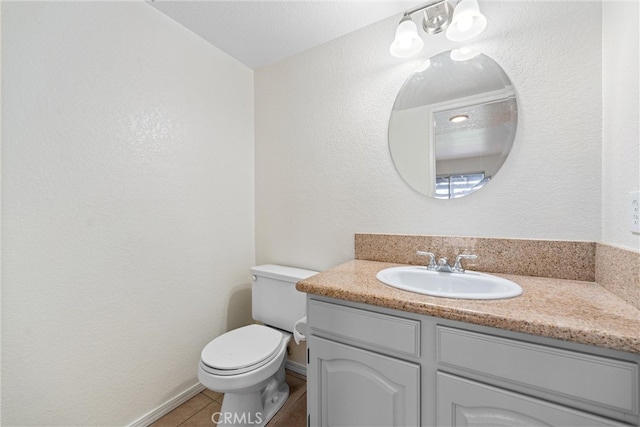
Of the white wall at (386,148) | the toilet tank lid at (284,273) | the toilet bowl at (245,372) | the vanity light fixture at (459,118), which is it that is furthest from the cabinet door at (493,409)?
the vanity light fixture at (459,118)

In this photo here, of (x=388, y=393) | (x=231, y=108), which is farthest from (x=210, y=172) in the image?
(x=388, y=393)

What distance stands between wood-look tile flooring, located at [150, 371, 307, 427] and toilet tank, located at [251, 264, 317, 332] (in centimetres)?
41

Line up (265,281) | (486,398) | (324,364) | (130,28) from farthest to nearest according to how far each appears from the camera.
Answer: (265,281)
(130,28)
(324,364)
(486,398)

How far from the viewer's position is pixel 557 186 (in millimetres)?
1040

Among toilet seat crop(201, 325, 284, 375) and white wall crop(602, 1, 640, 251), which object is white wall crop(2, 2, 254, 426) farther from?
white wall crop(602, 1, 640, 251)

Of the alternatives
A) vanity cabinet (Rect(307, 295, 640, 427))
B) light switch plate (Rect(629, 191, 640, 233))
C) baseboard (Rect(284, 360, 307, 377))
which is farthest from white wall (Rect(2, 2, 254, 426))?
light switch plate (Rect(629, 191, 640, 233))

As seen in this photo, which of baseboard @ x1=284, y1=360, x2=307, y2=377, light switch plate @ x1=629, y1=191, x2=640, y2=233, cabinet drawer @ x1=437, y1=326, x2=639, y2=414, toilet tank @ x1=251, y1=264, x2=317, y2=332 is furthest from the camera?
baseboard @ x1=284, y1=360, x2=307, y2=377

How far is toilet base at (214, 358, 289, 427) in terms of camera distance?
3.98 feet

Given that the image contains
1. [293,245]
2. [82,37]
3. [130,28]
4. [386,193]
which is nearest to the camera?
[82,37]

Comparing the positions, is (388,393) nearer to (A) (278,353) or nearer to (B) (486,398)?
(B) (486,398)

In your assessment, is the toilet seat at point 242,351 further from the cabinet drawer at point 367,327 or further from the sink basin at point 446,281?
the sink basin at point 446,281

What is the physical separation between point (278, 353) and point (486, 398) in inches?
36.3

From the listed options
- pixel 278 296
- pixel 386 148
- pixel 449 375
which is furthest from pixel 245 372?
pixel 386 148

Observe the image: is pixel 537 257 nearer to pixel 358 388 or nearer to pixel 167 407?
pixel 358 388
